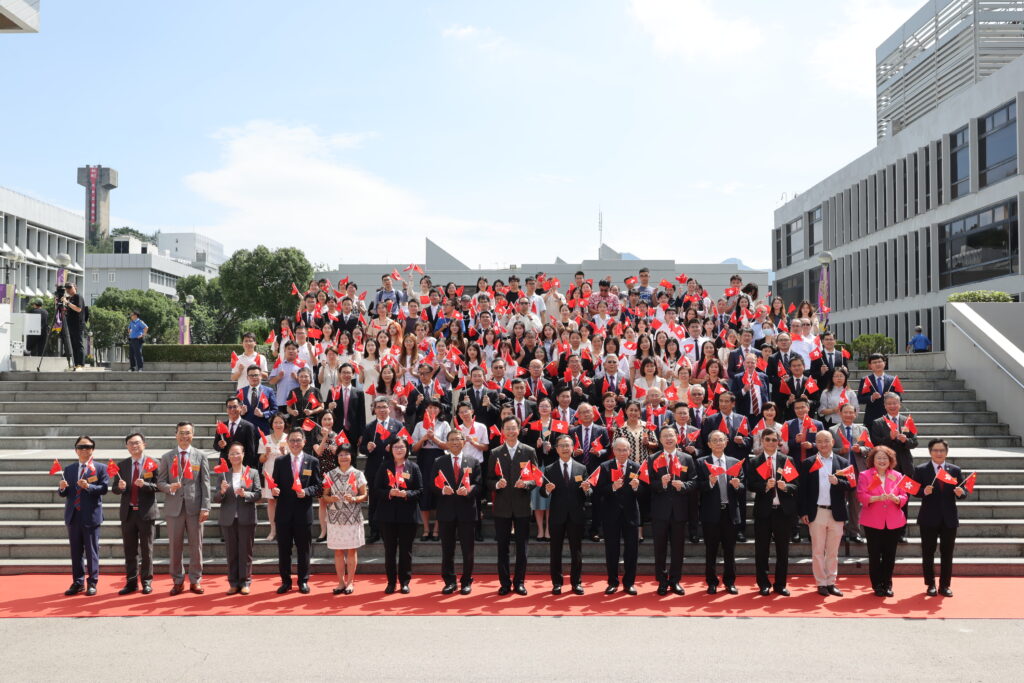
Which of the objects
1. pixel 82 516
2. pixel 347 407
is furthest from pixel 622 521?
pixel 82 516

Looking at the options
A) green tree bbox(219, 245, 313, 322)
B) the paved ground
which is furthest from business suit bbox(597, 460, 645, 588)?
green tree bbox(219, 245, 313, 322)

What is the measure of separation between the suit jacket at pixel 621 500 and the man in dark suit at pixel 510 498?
2.74ft

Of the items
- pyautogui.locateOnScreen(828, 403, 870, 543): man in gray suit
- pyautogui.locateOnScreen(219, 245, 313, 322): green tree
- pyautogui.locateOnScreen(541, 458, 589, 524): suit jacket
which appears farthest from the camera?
pyautogui.locateOnScreen(219, 245, 313, 322): green tree

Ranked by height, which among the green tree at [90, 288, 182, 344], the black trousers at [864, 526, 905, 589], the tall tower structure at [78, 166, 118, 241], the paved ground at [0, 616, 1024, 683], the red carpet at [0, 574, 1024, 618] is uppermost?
the tall tower structure at [78, 166, 118, 241]

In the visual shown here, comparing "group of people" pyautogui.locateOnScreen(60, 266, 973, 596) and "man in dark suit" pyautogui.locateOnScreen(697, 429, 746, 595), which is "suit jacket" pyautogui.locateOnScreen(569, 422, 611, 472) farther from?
"man in dark suit" pyautogui.locateOnScreen(697, 429, 746, 595)

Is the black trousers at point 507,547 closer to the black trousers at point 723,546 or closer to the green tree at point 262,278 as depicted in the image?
the black trousers at point 723,546

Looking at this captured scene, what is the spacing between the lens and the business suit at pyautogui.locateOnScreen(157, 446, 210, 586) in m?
9.20

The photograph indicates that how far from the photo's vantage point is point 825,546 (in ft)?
29.9

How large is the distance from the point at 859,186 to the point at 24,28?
39.3 metres

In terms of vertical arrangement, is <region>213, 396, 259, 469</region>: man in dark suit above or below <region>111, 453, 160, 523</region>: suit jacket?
above

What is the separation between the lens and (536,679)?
629 centimetres

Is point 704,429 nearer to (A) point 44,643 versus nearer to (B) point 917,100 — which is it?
(A) point 44,643

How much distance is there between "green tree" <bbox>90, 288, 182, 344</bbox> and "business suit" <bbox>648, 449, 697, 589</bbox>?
70.4 m

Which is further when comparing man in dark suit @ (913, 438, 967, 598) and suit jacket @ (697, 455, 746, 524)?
suit jacket @ (697, 455, 746, 524)
